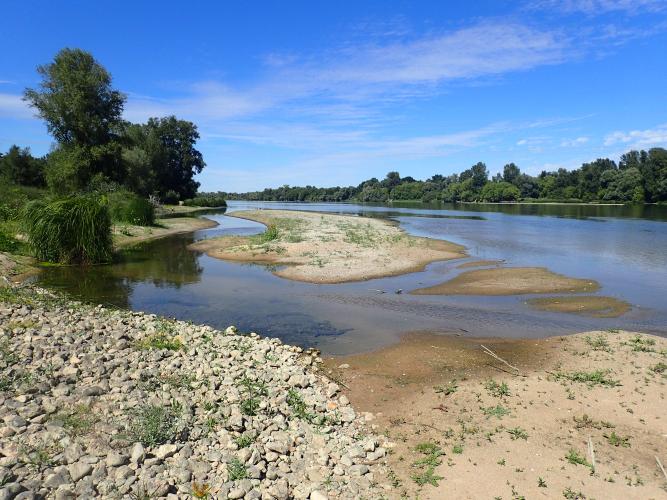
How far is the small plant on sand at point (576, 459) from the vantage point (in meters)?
7.76

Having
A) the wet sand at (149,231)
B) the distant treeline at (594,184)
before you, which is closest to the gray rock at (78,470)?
the wet sand at (149,231)

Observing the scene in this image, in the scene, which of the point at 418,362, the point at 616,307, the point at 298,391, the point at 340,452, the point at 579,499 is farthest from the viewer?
the point at 616,307

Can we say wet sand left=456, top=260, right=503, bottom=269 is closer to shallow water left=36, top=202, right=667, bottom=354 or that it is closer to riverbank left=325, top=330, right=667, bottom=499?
shallow water left=36, top=202, right=667, bottom=354

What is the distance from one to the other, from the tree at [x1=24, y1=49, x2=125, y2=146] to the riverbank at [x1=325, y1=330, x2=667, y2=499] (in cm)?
5996

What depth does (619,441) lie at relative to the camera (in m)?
8.52

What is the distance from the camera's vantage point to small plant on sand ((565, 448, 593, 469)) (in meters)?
7.76

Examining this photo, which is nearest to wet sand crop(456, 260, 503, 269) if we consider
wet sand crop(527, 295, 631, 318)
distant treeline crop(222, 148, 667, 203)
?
wet sand crop(527, 295, 631, 318)

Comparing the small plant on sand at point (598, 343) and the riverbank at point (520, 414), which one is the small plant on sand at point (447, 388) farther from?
the small plant on sand at point (598, 343)

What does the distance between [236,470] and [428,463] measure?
3.48 metres

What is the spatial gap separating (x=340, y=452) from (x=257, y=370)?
3715 millimetres

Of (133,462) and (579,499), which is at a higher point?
(133,462)

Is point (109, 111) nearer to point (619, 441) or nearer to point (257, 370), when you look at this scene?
point (257, 370)

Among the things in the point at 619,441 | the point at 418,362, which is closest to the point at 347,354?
the point at 418,362

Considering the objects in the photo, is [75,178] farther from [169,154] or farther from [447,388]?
[447,388]
